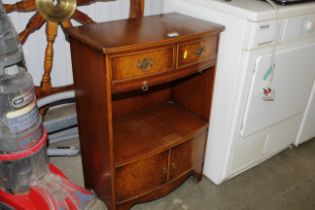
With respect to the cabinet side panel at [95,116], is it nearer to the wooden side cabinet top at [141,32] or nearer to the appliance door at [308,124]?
the wooden side cabinet top at [141,32]

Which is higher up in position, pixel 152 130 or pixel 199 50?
pixel 199 50

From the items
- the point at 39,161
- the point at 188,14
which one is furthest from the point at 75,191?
the point at 188,14

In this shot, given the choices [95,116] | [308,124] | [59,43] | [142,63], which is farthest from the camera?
[308,124]

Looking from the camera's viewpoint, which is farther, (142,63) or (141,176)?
(141,176)

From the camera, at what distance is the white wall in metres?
1.67

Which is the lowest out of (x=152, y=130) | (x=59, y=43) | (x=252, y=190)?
(x=252, y=190)

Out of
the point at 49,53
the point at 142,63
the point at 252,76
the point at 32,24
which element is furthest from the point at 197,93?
the point at 32,24

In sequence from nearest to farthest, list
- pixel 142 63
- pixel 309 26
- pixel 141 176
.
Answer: pixel 142 63 < pixel 141 176 < pixel 309 26

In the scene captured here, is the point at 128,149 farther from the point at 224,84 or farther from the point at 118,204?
the point at 224,84

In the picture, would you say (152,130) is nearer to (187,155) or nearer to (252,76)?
(187,155)

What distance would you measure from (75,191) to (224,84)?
0.84m

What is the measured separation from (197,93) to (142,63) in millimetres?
545

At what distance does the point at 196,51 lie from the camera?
128 cm

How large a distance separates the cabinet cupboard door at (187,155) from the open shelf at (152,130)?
56 mm
